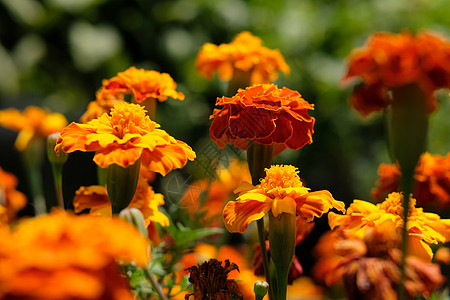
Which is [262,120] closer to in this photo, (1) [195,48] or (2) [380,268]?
(2) [380,268]

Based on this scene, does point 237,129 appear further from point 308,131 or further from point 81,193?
point 81,193

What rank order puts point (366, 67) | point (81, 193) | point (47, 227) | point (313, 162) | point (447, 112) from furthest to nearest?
point (313, 162) < point (447, 112) < point (81, 193) < point (366, 67) < point (47, 227)

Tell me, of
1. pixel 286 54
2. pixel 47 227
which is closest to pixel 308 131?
pixel 47 227

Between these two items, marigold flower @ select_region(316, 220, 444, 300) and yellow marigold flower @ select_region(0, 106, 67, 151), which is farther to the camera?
yellow marigold flower @ select_region(0, 106, 67, 151)

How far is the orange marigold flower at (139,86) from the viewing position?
0.64 metres

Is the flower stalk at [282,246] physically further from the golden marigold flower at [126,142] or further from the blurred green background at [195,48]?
the blurred green background at [195,48]

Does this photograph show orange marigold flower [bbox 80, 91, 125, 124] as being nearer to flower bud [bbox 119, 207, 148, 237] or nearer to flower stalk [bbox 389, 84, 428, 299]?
flower bud [bbox 119, 207, 148, 237]

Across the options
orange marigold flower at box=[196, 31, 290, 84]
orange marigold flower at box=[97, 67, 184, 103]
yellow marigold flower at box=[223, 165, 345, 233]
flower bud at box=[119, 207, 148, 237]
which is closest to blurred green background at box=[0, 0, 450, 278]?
orange marigold flower at box=[196, 31, 290, 84]

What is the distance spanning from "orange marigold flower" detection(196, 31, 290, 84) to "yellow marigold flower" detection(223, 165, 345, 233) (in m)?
0.31

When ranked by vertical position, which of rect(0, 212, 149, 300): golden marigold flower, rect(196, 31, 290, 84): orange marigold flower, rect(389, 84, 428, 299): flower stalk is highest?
rect(0, 212, 149, 300): golden marigold flower

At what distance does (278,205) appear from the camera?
51 cm

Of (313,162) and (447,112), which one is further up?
(447,112)

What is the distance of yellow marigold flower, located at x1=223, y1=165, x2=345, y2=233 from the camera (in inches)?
20.0

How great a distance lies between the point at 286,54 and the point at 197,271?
2684 millimetres
